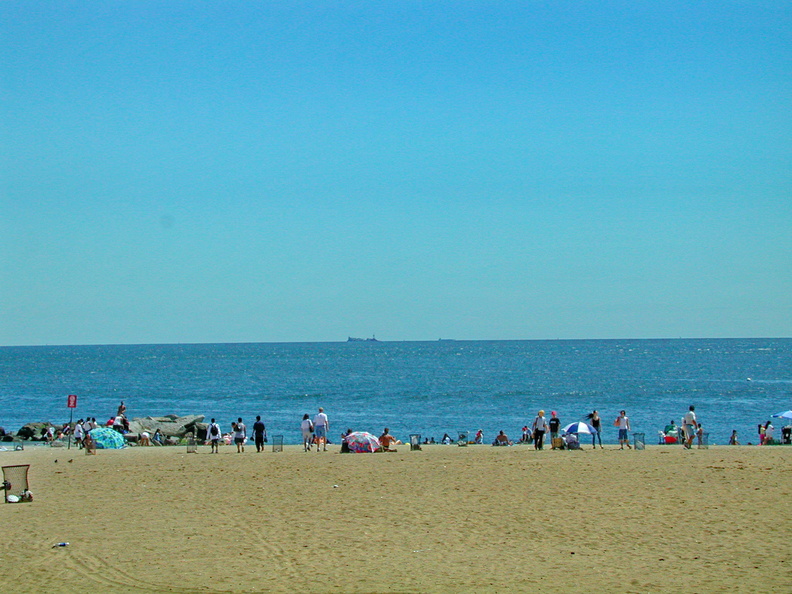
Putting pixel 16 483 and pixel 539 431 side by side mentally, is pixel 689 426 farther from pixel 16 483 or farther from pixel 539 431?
pixel 16 483

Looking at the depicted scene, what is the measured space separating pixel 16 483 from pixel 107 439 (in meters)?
12.9

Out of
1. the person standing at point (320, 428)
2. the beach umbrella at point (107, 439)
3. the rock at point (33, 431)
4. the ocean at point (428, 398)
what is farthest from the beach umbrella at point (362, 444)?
the rock at point (33, 431)

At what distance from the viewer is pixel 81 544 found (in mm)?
12781

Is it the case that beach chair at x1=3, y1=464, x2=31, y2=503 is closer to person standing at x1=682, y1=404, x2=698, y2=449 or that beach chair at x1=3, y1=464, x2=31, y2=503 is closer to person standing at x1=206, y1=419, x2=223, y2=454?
person standing at x1=206, y1=419, x2=223, y2=454

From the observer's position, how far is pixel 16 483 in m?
17.1

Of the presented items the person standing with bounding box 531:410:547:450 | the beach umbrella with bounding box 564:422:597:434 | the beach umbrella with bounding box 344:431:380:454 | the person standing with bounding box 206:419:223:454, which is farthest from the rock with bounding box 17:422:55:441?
the beach umbrella with bounding box 564:422:597:434

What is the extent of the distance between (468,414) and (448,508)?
1844 inches

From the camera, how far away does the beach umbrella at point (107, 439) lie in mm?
29663

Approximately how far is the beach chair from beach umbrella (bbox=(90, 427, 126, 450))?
1240 centimetres

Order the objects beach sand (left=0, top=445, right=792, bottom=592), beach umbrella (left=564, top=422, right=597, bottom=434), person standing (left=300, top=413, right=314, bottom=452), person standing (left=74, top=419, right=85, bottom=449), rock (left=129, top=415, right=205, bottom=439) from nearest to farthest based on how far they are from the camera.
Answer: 1. beach sand (left=0, top=445, right=792, bottom=592)
2. beach umbrella (left=564, top=422, right=597, bottom=434)
3. person standing (left=300, top=413, right=314, bottom=452)
4. person standing (left=74, top=419, right=85, bottom=449)
5. rock (left=129, top=415, right=205, bottom=439)

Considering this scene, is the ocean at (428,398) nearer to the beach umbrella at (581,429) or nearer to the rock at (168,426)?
the rock at (168,426)

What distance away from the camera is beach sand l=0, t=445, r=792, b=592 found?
10766 millimetres

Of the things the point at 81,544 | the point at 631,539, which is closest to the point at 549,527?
the point at 631,539

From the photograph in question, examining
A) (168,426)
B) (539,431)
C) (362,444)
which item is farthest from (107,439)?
(168,426)
